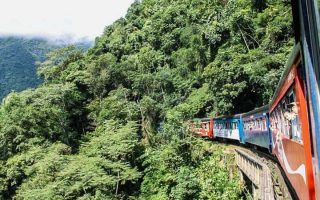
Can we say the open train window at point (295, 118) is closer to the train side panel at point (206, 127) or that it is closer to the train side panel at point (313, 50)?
the train side panel at point (313, 50)

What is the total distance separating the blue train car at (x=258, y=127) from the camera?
10.4 m

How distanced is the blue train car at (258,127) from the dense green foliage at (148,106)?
2834 mm

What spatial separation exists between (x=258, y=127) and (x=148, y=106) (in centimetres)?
2234

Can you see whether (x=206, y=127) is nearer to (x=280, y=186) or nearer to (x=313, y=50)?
(x=280, y=186)

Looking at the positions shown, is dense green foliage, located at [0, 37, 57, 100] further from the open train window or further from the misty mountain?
the open train window

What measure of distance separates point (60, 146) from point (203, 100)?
37.1 feet

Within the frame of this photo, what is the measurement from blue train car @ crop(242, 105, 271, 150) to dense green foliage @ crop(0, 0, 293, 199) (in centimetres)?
283

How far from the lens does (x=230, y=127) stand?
61.6 feet

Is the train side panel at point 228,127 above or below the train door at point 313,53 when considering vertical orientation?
above

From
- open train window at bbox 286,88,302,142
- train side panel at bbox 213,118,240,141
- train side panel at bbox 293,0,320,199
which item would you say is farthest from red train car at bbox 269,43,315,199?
train side panel at bbox 213,118,240,141

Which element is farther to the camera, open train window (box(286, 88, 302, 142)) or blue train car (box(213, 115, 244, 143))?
blue train car (box(213, 115, 244, 143))

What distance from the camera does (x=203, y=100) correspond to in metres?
30.8

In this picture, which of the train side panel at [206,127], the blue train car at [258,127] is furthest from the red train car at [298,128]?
the train side panel at [206,127]

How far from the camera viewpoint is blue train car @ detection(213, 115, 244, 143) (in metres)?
16.9
